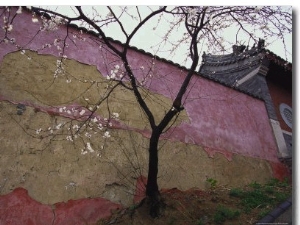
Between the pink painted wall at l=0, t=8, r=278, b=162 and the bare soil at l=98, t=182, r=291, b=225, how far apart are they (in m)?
1.34

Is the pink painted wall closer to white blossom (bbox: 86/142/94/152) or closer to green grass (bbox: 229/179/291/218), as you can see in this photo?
green grass (bbox: 229/179/291/218)

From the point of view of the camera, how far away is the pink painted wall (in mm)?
4684

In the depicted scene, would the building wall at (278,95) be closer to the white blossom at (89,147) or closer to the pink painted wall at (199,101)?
the pink painted wall at (199,101)

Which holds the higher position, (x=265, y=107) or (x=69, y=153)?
(x=265, y=107)

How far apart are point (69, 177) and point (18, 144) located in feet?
2.51

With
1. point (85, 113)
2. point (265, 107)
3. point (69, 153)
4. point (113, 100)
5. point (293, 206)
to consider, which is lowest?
point (293, 206)

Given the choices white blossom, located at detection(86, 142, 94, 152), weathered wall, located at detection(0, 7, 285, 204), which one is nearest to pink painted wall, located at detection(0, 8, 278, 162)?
weathered wall, located at detection(0, 7, 285, 204)

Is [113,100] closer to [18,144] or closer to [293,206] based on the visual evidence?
[18,144]

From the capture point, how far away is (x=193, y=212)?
3949 mm

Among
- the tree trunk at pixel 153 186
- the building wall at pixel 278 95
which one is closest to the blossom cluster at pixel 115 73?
the tree trunk at pixel 153 186

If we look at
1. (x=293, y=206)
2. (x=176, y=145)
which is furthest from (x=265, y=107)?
(x=293, y=206)

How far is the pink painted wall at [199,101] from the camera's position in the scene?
4684 mm

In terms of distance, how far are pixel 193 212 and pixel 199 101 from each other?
9.21 ft

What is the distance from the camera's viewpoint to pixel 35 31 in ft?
15.3
